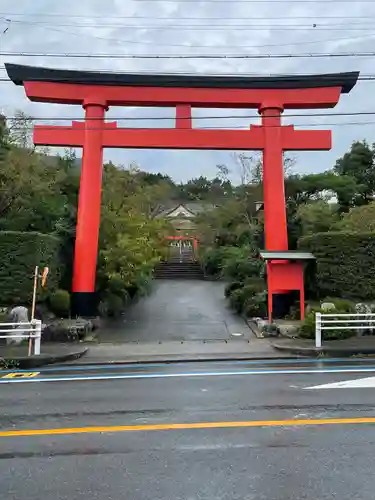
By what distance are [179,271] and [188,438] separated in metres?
28.5

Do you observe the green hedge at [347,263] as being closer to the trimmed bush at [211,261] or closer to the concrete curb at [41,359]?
the concrete curb at [41,359]

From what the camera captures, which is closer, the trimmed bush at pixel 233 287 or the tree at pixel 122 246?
the tree at pixel 122 246

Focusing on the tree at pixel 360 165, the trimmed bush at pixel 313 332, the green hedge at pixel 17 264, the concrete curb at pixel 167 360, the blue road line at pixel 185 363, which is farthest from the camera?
the tree at pixel 360 165

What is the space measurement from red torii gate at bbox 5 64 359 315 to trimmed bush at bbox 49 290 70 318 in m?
0.36

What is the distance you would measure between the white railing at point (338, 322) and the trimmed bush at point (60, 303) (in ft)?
27.0

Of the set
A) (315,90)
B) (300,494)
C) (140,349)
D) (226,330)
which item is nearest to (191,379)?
(140,349)

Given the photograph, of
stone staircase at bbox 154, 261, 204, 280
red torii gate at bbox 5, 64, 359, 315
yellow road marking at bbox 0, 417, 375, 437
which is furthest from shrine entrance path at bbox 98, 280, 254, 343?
stone staircase at bbox 154, 261, 204, 280

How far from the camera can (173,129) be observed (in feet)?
51.0

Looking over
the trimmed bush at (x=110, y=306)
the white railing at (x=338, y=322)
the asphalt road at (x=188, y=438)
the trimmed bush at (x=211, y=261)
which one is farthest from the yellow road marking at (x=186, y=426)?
the trimmed bush at (x=211, y=261)

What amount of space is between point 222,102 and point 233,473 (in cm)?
1391

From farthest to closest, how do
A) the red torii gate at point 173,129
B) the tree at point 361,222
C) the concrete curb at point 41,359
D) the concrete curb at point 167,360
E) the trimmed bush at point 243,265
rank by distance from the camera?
the trimmed bush at point 243,265, the tree at point 361,222, the red torii gate at point 173,129, the concrete curb at point 167,360, the concrete curb at point 41,359

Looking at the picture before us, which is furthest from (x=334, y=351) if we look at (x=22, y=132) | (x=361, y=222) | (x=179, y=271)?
(x=179, y=271)

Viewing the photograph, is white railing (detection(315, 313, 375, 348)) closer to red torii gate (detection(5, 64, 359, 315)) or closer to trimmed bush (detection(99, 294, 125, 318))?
red torii gate (detection(5, 64, 359, 315))

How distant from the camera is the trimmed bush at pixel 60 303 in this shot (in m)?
14.9
